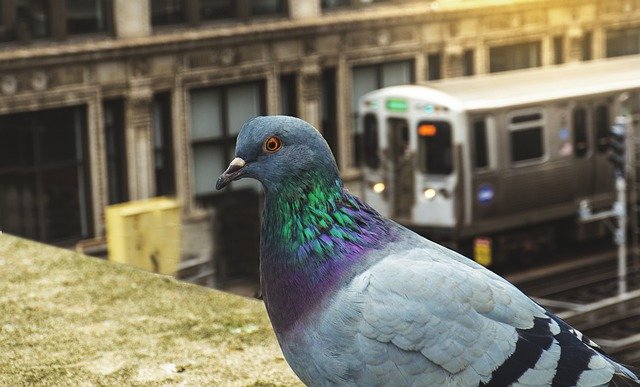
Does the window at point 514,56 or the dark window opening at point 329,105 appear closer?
the dark window opening at point 329,105

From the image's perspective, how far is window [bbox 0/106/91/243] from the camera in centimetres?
2756

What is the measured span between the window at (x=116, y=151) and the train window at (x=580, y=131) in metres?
10.5

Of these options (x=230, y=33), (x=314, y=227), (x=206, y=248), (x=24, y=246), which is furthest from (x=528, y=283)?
(x=314, y=227)

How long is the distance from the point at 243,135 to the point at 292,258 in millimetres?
421

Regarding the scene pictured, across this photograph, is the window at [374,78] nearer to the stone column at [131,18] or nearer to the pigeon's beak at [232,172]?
the stone column at [131,18]

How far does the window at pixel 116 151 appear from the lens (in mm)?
30219

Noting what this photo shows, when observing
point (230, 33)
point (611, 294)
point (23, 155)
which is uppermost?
point (230, 33)

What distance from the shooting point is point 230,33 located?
32.2 metres

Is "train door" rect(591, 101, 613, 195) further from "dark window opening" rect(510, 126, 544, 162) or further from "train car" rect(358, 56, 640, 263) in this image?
"dark window opening" rect(510, 126, 544, 162)

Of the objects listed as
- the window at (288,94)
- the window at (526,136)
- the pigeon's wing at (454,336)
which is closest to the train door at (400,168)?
the window at (526,136)

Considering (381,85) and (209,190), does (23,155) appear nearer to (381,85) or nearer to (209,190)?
(209,190)

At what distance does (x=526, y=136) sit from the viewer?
26578 mm

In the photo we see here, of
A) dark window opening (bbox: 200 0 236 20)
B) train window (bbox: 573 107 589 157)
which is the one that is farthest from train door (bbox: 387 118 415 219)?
dark window opening (bbox: 200 0 236 20)

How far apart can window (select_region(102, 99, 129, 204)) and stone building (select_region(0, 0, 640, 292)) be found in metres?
0.04
